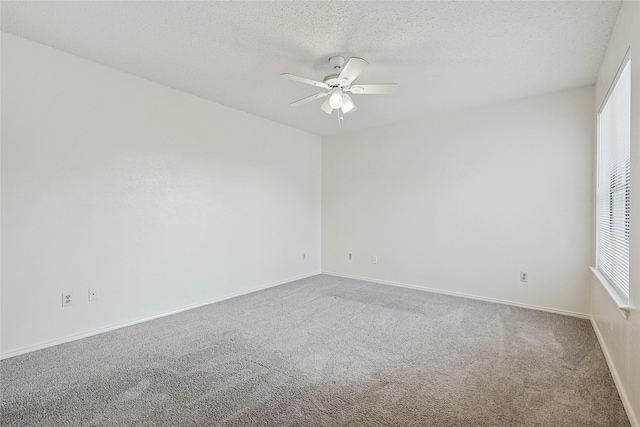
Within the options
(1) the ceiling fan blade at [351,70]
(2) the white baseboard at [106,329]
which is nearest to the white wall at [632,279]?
(1) the ceiling fan blade at [351,70]

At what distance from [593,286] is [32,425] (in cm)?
448

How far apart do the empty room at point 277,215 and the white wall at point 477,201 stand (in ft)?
0.08

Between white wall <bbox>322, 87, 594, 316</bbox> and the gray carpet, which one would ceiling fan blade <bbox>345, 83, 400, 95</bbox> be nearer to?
white wall <bbox>322, 87, 594, 316</bbox>

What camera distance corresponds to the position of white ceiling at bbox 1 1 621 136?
2.04 metres

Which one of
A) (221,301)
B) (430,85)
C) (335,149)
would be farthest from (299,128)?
(221,301)

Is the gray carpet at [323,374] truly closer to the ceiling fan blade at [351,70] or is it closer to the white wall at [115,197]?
the white wall at [115,197]

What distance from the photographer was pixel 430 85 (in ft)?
10.6

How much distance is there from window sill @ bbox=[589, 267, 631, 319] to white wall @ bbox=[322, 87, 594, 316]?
23.6 inches

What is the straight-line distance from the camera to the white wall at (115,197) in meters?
2.43

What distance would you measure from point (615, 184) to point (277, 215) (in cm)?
376

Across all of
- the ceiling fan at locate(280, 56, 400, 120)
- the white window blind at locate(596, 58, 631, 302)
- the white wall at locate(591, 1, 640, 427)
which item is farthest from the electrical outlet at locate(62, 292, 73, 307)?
the white window blind at locate(596, 58, 631, 302)

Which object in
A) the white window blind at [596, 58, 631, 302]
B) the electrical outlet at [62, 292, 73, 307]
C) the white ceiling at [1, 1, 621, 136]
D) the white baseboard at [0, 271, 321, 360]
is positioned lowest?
the white baseboard at [0, 271, 321, 360]

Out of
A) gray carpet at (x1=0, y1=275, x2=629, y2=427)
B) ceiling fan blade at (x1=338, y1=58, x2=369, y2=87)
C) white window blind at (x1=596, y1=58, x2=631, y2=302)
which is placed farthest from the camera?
ceiling fan blade at (x1=338, y1=58, x2=369, y2=87)

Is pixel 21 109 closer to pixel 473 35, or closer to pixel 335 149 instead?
pixel 473 35
